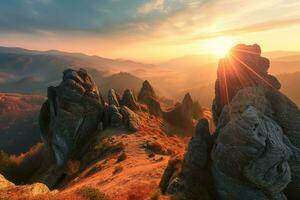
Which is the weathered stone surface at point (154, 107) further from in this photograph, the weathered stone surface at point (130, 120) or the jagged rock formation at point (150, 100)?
the weathered stone surface at point (130, 120)

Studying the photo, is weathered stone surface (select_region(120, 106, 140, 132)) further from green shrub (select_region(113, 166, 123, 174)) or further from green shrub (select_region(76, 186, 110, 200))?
green shrub (select_region(76, 186, 110, 200))

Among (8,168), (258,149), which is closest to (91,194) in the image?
(258,149)

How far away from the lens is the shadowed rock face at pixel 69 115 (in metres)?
73.2

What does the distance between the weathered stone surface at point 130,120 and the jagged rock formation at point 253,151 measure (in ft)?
141

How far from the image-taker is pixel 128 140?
67.2 meters

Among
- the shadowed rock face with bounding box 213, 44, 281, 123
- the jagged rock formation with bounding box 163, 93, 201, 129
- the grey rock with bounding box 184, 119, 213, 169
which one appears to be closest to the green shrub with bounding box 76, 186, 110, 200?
the grey rock with bounding box 184, 119, 213, 169

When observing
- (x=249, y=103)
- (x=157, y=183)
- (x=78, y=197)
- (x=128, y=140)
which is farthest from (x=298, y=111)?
(x=128, y=140)

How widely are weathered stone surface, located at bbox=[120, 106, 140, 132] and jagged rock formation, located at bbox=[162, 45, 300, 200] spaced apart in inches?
1694

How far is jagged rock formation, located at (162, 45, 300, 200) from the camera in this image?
26119mm

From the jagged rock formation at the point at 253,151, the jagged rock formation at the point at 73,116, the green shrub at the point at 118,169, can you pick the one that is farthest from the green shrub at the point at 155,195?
the jagged rock formation at the point at 73,116

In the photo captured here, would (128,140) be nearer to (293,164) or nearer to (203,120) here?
(203,120)

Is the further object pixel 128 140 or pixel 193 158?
pixel 128 140

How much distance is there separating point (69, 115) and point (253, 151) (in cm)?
5586

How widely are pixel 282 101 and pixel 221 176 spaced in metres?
12.4
